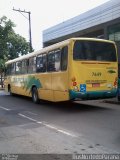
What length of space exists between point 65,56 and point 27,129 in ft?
16.0

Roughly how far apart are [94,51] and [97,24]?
1328 centimetres

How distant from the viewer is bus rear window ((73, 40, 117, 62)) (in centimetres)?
1417

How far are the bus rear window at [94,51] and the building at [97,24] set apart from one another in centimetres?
1020

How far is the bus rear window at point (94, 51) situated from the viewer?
14172 millimetres

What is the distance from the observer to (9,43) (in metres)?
43.3

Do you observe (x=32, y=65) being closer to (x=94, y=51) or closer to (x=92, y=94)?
(x=94, y=51)

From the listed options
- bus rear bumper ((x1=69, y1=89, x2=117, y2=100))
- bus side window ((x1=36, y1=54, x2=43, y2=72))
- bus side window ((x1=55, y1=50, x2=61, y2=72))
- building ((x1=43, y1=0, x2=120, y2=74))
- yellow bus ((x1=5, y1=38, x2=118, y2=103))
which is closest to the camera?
bus rear bumper ((x1=69, y1=89, x2=117, y2=100))

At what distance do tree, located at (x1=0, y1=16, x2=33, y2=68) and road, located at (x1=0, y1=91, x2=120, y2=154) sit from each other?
82.9ft

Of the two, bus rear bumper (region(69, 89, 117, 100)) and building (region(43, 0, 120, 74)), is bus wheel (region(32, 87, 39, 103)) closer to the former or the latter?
bus rear bumper (region(69, 89, 117, 100))

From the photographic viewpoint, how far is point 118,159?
6734 millimetres

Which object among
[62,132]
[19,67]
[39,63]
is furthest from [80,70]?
[19,67]

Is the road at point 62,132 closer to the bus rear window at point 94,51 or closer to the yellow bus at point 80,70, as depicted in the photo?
the yellow bus at point 80,70

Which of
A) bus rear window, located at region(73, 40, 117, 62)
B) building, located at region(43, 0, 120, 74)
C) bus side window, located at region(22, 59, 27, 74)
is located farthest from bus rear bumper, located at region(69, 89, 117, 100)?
building, located at region(43, 0, 120, 74)

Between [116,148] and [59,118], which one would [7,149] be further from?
[59,118]
